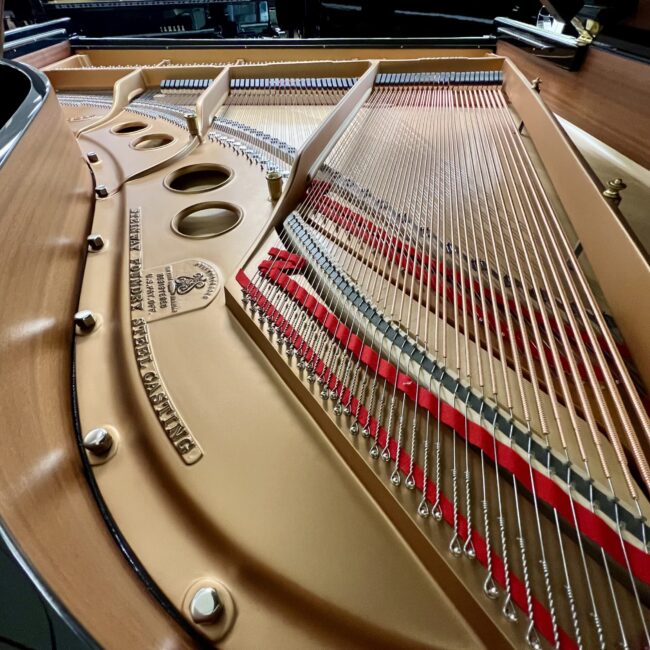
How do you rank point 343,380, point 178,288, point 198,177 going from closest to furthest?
1. point 343,380
2. point 178,288
3. point 198,177

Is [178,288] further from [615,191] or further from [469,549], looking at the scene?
[615,191]

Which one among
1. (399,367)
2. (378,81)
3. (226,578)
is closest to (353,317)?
→ (399,367)

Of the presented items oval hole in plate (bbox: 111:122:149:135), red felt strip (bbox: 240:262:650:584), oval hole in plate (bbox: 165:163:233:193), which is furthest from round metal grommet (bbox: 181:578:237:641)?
oval hole in plate (bbox: 111:122:149:135)

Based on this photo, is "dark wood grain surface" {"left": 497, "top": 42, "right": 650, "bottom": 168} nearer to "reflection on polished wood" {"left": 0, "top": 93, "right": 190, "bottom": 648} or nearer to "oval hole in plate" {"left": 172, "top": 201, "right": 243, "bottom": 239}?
"oval hole in plate" {"left": 172, "top": 201, "right": 243, "bottom": 239}

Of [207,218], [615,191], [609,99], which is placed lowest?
[207,218]

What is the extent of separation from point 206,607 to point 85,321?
3.20 feet

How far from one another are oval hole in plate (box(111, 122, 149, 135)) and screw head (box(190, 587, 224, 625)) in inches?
115

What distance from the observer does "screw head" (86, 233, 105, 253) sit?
177 centimetres

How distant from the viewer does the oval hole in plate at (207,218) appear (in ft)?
6.68

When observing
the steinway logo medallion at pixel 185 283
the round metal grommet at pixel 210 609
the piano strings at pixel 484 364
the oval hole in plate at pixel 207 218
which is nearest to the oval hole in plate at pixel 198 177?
the oval hole in plate at pixel 207 218

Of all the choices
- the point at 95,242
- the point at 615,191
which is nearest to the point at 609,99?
the point at 615,191

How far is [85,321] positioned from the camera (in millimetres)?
1394

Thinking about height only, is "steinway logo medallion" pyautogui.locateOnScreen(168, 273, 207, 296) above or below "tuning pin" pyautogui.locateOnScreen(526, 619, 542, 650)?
below

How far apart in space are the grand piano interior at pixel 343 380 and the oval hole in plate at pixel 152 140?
1.33 feet
